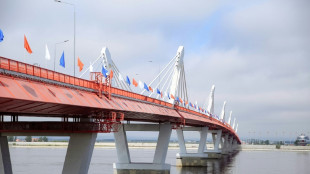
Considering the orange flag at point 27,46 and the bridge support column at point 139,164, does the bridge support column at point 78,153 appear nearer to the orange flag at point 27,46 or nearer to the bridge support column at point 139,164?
the orange flag at point 27,46

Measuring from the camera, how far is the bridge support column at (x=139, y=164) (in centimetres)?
6281

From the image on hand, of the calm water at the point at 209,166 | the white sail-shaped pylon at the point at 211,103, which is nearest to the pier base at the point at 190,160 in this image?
the calm water at the point at 209,166

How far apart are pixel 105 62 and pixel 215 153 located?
82.7 m

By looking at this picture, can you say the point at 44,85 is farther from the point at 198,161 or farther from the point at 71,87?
the point at 198,161

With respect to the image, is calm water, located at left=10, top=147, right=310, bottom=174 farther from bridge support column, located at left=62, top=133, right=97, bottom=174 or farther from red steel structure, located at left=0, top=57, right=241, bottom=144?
bridge support column, located at left=62, top=133, right=97, bottom=174

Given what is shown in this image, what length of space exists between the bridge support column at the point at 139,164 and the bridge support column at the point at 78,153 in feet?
78.2

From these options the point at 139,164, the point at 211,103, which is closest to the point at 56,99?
the point at 139,164

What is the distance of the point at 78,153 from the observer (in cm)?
3806

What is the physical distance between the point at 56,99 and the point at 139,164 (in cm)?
3551

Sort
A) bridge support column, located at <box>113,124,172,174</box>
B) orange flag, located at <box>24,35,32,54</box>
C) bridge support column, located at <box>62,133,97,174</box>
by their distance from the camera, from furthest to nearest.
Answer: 1. bridge support column, located at <box>113,124,172,174</box>
2. bridge support column, located at <box>62,133,97,174</box>
3. orange flag, located at <box>24,35,32,54</box>

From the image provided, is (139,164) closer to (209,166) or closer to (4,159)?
(4,159)

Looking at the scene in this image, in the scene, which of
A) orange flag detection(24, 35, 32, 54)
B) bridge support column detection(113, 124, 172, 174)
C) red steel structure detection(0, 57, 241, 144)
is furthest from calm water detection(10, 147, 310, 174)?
orange flag detection(24, 35, 32, 54)

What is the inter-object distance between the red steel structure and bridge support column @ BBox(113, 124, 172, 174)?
42.6 ft

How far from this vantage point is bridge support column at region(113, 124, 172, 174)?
62.8 meters
